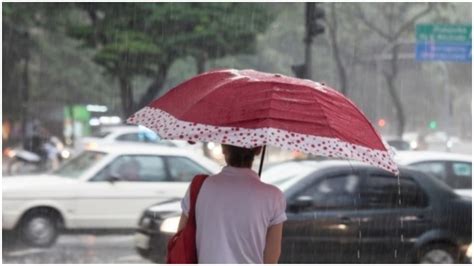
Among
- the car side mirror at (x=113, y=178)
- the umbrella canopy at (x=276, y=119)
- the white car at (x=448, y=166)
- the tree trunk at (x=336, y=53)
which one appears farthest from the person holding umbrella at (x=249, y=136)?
the tree trunk at (x=336, y=53)

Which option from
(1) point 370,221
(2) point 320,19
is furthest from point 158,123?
(2) point 320,19

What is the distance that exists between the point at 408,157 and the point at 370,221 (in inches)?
111

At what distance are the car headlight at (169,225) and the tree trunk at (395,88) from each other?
1212 centimetres

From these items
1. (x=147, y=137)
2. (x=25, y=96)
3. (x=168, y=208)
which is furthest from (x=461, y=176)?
(x=25, y=96)

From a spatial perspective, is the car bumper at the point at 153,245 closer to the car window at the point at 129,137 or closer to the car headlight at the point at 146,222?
the car headlight at the point at 146,222

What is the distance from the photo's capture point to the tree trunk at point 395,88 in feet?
61.7

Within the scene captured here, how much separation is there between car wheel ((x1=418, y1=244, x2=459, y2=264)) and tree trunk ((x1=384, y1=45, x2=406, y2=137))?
1146cm

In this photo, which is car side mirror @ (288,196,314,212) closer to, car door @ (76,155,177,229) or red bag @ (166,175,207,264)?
car door @ (76,155,177,229)

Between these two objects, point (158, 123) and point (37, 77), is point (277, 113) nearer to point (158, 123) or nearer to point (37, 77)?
point (158, 123)

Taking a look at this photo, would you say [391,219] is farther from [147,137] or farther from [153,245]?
[147,137]

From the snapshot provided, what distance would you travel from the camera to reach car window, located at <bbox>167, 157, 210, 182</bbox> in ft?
32.2

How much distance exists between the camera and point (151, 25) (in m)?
16.9

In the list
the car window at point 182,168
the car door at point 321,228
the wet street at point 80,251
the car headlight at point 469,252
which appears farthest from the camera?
the car window at point 182,168

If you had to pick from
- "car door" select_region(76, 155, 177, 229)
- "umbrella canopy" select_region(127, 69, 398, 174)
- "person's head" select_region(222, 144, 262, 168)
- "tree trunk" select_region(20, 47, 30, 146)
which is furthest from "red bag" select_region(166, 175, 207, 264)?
"tree trunk" select_region(20, 47, 30, 146)
